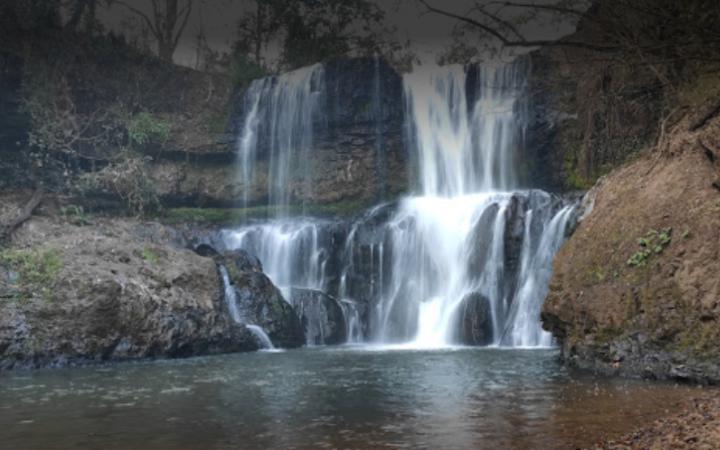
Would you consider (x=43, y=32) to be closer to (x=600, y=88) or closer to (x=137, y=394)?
(x=137, y=394)

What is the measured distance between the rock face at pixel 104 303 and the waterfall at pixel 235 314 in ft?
1.26

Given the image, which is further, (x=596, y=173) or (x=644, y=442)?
(x=596, y=173)

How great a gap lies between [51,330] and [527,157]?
16.7 meters

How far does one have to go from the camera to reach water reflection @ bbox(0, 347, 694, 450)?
7.23 m

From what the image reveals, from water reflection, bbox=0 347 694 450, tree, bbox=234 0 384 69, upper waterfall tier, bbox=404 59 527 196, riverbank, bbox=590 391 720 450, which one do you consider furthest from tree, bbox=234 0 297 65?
riverbank, bbox=590 391 720 450

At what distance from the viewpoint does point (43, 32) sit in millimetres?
25078

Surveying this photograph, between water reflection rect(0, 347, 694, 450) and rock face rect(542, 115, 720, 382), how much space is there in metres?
0.65

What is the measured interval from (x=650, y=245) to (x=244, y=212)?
18530 mm

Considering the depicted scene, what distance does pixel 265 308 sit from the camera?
64.3ft

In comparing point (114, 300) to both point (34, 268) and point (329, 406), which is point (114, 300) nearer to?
point (34, 268)

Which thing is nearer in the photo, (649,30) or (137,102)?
(649,30)

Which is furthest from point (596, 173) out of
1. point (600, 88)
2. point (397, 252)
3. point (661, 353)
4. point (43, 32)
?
point (43, 32)

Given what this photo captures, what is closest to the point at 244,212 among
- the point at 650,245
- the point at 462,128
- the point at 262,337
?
the point at 462,128

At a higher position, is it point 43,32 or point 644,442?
point 43,32
